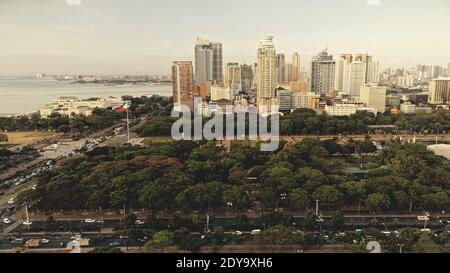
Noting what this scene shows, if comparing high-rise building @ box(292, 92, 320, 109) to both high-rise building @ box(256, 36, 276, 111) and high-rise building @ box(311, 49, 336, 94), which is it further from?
high-rise building @ box(311, 49, 336, 94)

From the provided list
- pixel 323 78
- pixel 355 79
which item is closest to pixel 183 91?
pixel 323 78

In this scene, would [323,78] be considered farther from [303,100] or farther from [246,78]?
[246,78]

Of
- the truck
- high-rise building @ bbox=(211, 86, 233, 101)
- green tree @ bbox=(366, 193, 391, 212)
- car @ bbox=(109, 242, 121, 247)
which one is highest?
high-rise building @ bbox=(211, 86, 233, 101)

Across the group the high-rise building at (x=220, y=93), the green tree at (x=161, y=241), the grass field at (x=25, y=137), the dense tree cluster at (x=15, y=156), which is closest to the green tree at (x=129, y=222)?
the green tree at (x=161, y=241)

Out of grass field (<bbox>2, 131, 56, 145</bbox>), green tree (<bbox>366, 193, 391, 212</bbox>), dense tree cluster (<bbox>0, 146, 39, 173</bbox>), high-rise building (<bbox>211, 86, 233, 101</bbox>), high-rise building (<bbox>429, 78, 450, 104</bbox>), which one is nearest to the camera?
green tree (<bbox>366, 193, 391, 212</bbox>)

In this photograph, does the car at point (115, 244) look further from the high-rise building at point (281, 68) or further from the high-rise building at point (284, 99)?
the high-rise building at point (284, 99)

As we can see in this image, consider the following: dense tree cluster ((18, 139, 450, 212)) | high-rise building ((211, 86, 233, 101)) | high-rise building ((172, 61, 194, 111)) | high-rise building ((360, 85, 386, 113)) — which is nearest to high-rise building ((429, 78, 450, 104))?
high-rise building ((360, 85, 386, 113))
